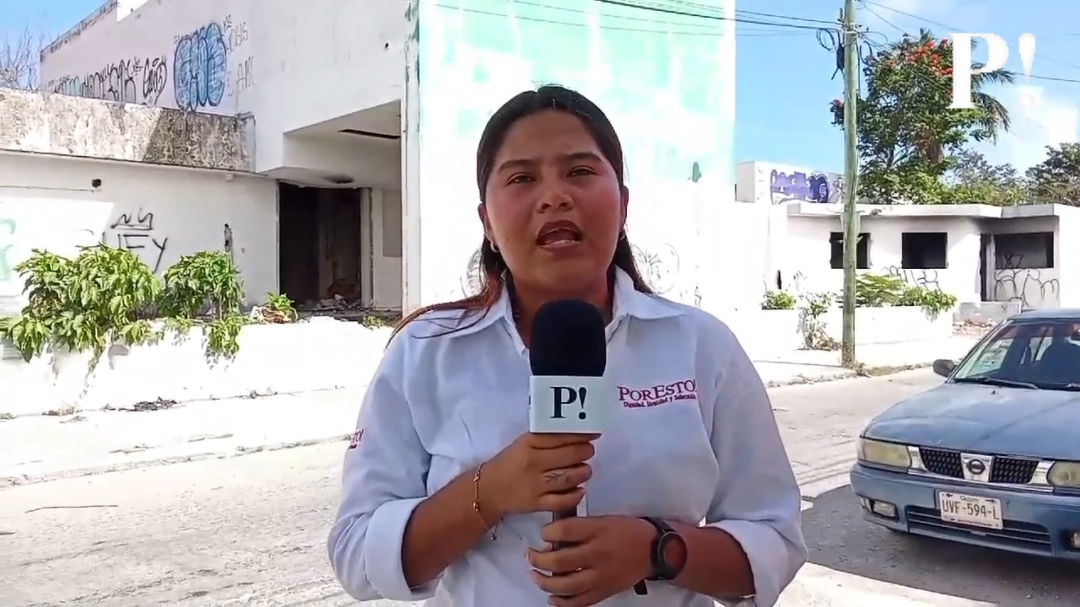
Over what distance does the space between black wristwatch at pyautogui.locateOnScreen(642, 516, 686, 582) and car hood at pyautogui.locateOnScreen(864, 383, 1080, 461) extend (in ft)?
13.0

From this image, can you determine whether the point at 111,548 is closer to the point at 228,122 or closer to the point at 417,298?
the point at 417,298

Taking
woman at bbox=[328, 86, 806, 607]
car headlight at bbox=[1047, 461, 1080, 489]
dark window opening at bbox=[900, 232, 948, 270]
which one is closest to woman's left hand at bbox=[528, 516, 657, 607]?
woman at bbox=[328, 86, 806, 607]

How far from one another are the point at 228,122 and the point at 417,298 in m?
5.16

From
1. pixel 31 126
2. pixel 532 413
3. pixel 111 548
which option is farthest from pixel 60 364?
Result: pixel 532 413

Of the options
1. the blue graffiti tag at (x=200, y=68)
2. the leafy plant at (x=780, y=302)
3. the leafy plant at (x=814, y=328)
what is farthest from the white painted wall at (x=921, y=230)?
the blue graffiti tag at (x=200, y=68)

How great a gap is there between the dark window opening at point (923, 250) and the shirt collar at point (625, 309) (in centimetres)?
2633

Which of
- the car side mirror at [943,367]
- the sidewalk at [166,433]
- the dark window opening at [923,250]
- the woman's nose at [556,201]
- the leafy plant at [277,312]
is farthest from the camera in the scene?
the dark window opening at [923,250]

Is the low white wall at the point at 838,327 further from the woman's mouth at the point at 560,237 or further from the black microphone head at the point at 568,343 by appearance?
A: the black microphone head at the point at 568,343

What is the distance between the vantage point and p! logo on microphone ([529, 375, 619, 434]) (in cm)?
126

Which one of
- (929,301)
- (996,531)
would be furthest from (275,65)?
(929,301)

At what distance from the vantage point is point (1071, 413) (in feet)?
16.3

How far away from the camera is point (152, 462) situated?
848cm

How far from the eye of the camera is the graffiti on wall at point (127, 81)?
19.2 metres

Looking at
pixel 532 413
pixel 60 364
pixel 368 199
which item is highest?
pixel 368 199
